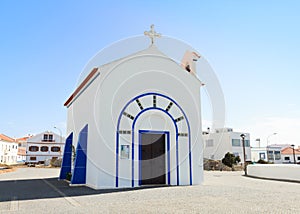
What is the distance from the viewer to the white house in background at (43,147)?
6309 cm

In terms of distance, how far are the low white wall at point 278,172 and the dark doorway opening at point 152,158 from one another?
8554mm

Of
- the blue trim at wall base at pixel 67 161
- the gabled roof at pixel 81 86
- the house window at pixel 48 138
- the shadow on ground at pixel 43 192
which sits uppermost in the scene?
the gabled roof at pixel 81 86

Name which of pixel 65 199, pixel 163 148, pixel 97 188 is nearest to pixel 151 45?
pixel 163 148

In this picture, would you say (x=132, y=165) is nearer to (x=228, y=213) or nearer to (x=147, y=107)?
(x=147, y=107)

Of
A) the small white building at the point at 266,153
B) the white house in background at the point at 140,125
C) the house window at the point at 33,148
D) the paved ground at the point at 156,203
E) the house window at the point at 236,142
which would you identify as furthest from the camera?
the small white building at the point at 266,153

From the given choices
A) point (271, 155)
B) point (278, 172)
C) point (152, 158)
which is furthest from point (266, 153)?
point (152, 158)

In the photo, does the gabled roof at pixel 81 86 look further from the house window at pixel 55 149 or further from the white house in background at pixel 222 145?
the house window at pixel 55 149

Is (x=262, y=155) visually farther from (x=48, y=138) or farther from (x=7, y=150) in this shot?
(x=7, y=150)

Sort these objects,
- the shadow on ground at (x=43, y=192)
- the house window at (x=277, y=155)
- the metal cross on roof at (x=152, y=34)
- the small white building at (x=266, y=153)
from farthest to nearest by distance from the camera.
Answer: the house window at (x=277, y=155), the small white building at (x=266, y=153), the metal cross on roof at (x=152, y=34), the shadow on ground at (x=43, y=192)

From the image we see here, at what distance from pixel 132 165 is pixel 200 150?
3891mm

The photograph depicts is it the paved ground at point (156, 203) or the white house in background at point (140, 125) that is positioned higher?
the white house in background at point (140, 125)

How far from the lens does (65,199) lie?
32.2 ft

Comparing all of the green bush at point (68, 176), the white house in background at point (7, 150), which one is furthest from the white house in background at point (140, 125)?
the white house in background at point (7, 150)

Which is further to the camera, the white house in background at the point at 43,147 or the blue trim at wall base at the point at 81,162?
the white house in background at the point at 43,147
